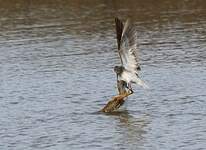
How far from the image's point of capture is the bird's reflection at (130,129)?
1417cm

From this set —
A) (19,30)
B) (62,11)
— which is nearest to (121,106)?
(19,30)

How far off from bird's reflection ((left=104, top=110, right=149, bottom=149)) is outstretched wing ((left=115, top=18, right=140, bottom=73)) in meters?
1.03

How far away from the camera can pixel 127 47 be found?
54.1 feet

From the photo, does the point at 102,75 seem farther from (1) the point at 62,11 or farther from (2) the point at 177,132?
(1) the point at 62,11

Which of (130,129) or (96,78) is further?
(96,78)

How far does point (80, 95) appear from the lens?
60.4 feet

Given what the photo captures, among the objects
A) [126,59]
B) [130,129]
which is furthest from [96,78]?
[130,129]

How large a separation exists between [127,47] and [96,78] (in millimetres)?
3916

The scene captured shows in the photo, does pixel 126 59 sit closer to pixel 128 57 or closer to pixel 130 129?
pixel 128 57

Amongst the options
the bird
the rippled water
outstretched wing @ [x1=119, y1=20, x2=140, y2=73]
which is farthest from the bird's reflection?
outstretched wing @ [x1=119, y1=20, x2=140, y2=73]

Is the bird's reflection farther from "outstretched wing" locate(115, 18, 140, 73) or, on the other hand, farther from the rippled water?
"outstretched wing" locate(115, 18, 140, 73)

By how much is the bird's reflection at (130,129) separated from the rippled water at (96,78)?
20 mm

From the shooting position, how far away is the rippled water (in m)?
14.8

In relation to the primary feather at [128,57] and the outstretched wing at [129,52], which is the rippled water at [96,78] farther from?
the outstretched wing at [129,52]
